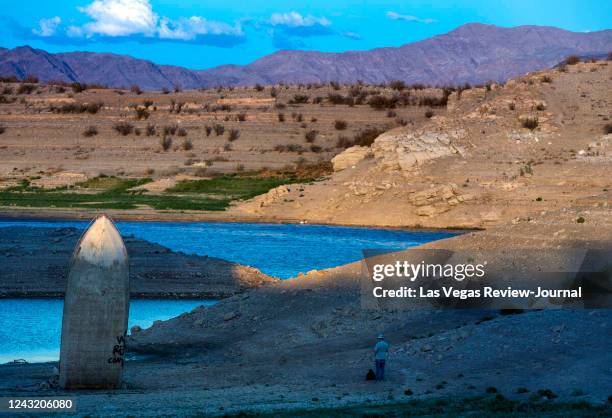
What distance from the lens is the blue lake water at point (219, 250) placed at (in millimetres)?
21688

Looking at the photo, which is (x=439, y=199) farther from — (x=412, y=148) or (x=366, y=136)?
(x=366, y=136)

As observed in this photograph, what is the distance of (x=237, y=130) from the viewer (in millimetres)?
61906

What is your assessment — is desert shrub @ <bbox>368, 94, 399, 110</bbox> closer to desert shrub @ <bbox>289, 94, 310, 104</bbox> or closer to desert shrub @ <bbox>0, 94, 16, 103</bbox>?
desert shrub @ <bbox>289, 94, 310, 104</bbox>

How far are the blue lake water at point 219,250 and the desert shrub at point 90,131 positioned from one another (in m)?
18.5

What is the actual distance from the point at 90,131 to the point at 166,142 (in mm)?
4795

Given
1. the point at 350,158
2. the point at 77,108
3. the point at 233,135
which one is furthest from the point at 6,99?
the point at 350,158

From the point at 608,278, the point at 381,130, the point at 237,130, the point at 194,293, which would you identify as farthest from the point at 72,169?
the point at 608,278

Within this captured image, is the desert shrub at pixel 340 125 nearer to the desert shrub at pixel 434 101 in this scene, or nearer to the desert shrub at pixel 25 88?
the desert shrub at pixel 434 101

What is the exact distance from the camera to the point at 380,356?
600 inches

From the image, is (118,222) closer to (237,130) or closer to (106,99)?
(237,130)

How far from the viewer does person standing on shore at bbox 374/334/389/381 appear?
1519 cm

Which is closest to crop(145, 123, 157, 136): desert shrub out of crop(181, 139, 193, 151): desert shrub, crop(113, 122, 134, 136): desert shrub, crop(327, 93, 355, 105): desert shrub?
crop(113, 122, 134, 136): desert shrub

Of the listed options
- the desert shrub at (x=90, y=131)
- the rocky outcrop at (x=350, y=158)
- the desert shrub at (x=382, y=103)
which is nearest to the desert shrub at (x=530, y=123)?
the rocky outcrop at (x=350, y=158)

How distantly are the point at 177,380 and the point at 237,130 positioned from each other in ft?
150
